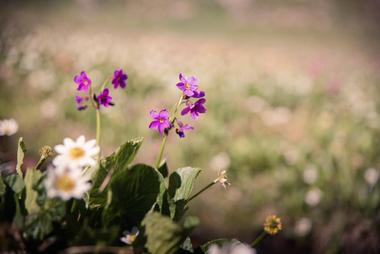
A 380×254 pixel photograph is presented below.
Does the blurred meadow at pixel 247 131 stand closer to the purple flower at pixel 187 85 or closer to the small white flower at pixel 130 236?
the small white flower at pixel 130 236

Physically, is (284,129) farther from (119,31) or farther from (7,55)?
(119,31)

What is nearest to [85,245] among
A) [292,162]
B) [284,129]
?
[292,162]

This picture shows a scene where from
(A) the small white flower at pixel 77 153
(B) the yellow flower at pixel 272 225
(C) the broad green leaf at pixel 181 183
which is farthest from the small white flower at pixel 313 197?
(A) the small white flower at pixel 77 153

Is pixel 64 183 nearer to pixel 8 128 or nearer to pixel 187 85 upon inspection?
pixel 187 85

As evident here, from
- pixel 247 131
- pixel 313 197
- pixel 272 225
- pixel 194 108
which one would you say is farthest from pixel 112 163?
pixel 247 131

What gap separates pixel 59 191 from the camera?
29.0 inches

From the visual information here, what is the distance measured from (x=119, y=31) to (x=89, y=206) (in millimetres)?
16375

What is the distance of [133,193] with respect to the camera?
→ 3.05 ft

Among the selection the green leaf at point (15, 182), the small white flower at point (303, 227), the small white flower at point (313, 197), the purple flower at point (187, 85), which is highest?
the small white flower at point (313, 197)

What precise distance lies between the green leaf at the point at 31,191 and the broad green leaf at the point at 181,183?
1.15 ft

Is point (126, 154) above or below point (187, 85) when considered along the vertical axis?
below

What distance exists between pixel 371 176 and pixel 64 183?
2825mm

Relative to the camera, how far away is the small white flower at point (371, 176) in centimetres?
293

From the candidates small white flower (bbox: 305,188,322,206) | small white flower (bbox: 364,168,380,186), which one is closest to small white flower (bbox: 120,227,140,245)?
small white flower (bbox: 305,188,322,206)
